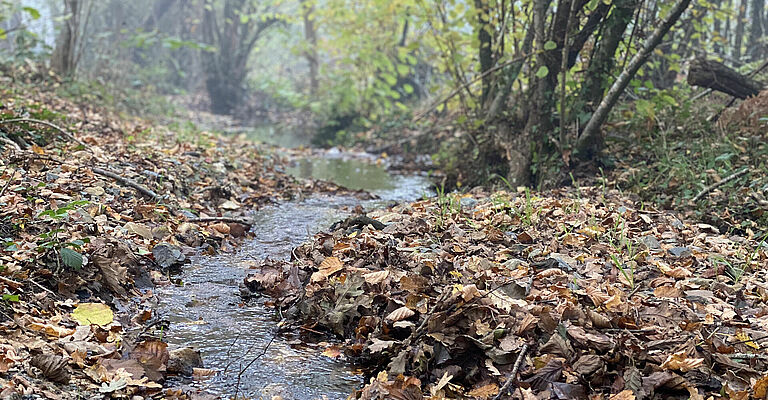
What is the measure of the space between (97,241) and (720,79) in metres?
6.37

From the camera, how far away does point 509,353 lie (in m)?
2.55

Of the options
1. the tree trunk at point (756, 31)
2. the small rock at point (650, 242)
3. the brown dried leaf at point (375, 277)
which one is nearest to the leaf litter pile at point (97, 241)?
the brown dried leaf at point (375, 277)

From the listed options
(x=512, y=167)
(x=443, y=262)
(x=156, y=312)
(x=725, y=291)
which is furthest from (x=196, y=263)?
(x=512, y=167)

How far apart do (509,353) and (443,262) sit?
3.01 feet

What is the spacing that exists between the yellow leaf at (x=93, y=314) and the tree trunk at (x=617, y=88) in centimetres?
487

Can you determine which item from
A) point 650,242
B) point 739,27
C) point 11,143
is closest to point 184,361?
point 650,242

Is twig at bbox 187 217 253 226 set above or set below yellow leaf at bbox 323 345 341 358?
above

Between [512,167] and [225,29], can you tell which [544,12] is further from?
[225,29]

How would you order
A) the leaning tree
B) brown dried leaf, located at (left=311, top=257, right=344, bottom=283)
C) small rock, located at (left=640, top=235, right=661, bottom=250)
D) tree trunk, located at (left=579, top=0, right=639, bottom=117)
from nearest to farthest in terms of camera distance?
brown dried leaf, located at (left=311, top=257, right=344, bottom=283), small rock, located at (left=640, top=235, right=661, bottom=250), tree trunk, located at (left=579, top=0, right=639, bottom=117), the leaning tree

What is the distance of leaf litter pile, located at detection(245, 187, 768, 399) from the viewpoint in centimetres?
239

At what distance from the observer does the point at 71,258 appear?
309 cm

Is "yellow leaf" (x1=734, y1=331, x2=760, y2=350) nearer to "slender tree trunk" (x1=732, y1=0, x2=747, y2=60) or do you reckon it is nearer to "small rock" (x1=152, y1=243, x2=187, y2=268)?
"small rock" (x1=152, y1=243, x2=187, y2=268)

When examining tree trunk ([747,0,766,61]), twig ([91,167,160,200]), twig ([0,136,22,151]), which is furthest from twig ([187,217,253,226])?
tree trunk ([747,0,766,61])

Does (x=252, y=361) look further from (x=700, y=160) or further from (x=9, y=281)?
(x=700, y=160)
